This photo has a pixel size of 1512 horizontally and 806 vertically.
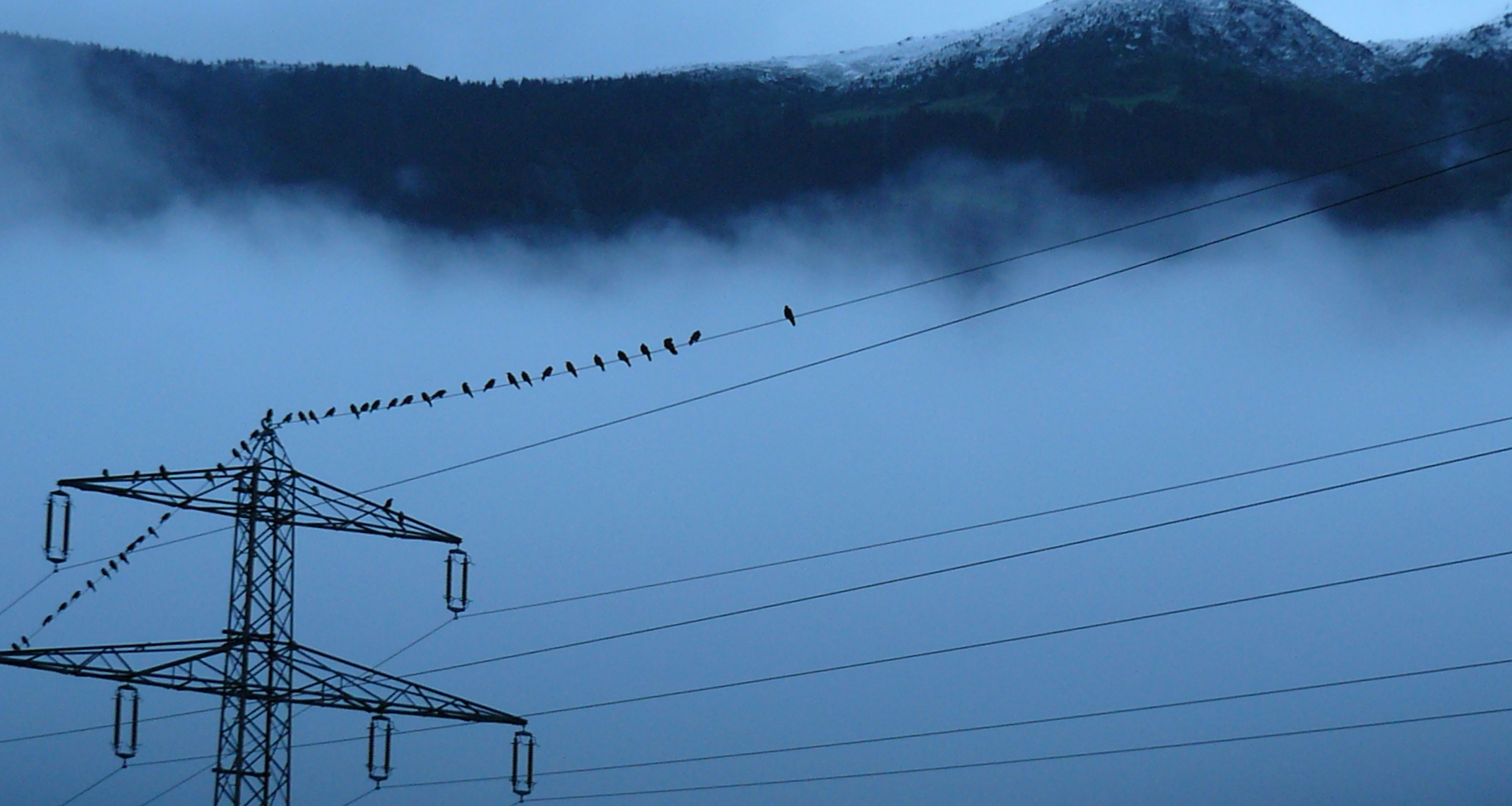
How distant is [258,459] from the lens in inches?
1502

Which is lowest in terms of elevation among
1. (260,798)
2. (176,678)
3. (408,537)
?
(260,798)

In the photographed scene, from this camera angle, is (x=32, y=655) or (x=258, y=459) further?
(x=258, y=459)

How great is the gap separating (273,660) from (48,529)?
8326mm

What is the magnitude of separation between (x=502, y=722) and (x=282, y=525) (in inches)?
269

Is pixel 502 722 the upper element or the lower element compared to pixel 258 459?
lower

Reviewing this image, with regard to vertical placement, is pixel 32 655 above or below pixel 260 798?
above

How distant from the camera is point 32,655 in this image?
113ft

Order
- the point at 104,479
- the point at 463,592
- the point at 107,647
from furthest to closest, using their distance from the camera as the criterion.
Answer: the point at 463,592 < the point at 104,479 < the point at 107,647

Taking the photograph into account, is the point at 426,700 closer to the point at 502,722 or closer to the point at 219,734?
the point at 502,722

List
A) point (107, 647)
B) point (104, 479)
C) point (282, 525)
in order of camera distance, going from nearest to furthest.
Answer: point (107, 647), point (104, 479), point (282, 525)

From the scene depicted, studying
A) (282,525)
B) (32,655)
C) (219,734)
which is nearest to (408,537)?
(282,525)

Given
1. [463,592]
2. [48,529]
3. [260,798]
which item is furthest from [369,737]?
[48,529]

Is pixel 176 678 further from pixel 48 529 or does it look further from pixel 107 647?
pixel 48 529

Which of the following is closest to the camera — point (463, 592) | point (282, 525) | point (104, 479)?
point (104, 479)
